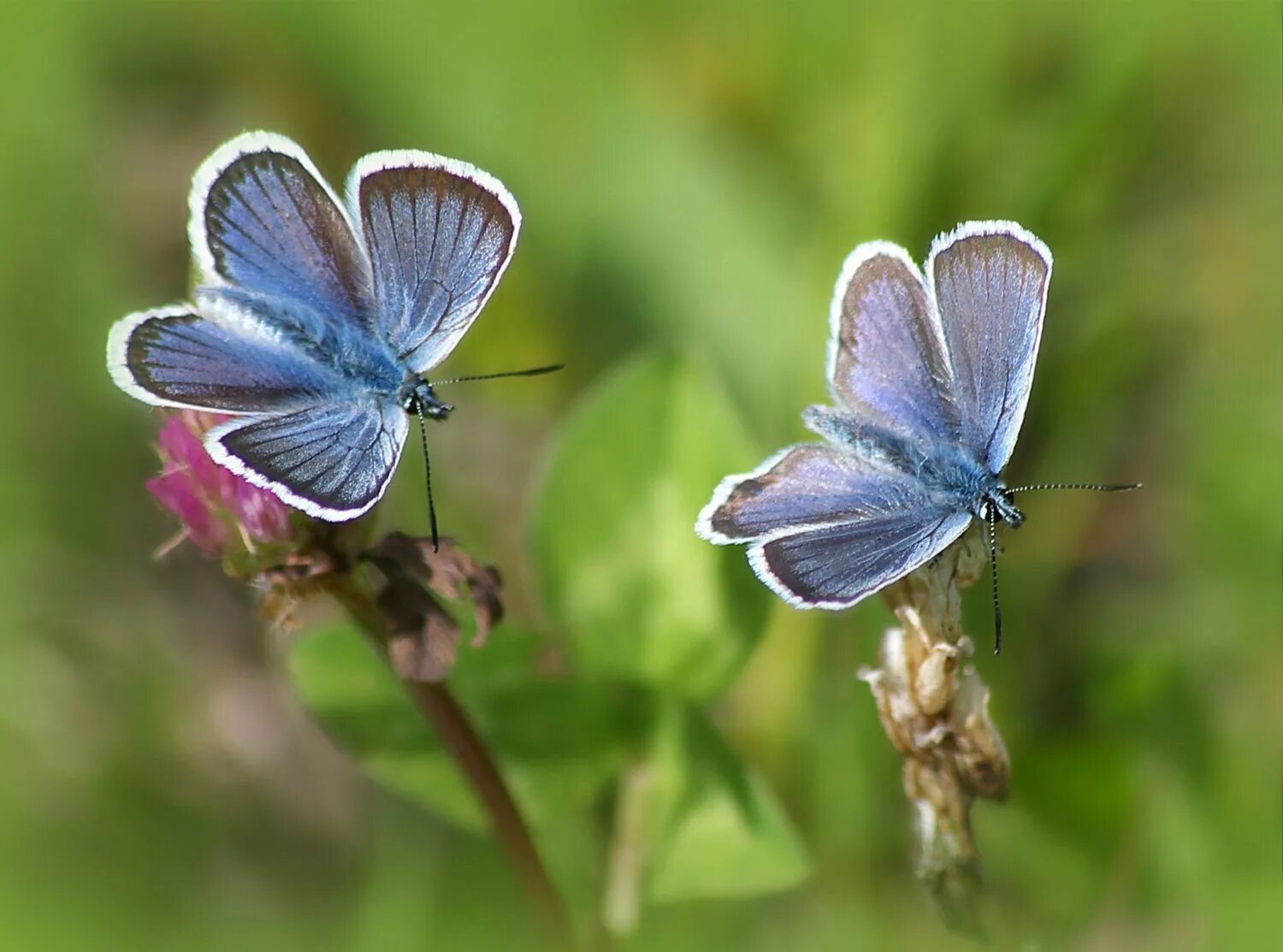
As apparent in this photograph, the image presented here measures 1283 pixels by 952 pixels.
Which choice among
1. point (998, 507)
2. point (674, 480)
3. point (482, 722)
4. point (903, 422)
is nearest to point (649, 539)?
point (674, 480)

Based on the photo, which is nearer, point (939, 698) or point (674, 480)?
point (939, 698)

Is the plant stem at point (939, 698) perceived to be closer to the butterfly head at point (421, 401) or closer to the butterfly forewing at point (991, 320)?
the butterfly forewing at point (991, 320)

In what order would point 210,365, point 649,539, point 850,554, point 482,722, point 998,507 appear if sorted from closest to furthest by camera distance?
1. point 850,554
2. point 210,365
3. point 998,507
4. point 482,722
5. point 649,539

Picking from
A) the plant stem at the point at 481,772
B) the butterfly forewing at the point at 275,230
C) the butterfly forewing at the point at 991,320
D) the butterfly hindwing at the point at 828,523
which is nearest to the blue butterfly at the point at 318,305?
the butterfly forewing at the point at 275,230

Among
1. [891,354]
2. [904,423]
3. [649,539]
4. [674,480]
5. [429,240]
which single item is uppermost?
[429,240]

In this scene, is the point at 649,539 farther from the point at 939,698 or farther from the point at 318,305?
the point at 939,698

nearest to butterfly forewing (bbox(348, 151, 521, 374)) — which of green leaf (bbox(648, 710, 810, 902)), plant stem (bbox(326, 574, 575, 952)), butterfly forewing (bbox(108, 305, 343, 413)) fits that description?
butterfly forewing (bbox(108, 305, 343, 413))

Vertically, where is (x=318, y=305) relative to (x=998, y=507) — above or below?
above
